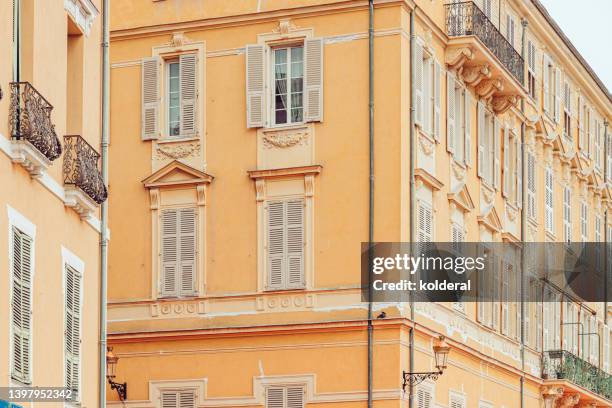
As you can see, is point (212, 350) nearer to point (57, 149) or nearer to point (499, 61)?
point (499, 61)

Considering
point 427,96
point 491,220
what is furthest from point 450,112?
point 491,220

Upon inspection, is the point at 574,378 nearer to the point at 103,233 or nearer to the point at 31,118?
the point at 103,233

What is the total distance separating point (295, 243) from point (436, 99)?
488 cm

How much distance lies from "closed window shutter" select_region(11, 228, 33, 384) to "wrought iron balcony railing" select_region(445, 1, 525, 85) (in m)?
20.8

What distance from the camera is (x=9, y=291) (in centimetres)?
2148

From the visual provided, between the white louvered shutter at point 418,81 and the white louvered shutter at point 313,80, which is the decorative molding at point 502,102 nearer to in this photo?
the white louvered shutter at point 418,81

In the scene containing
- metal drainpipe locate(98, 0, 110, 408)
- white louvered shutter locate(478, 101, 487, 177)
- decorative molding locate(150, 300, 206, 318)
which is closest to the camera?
metal drainpipe locate(98, 0, 110, 408)

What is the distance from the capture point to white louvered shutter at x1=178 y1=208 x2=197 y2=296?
39.5m

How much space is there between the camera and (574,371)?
168ft

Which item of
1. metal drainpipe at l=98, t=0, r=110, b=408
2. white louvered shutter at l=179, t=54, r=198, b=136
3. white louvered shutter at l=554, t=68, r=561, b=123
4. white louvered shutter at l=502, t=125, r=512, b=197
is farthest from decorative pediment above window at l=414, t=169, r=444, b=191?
white louvered shutter at l=554, t=68, r=561, b=123

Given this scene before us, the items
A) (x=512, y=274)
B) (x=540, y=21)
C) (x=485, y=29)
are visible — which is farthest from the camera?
(x=540, y=21)

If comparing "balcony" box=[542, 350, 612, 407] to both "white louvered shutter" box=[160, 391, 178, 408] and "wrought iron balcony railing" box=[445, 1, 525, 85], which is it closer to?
"wrought iron balcony railing" box=[445, 1, 525, 85]

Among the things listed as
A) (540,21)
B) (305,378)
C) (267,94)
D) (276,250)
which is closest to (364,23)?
(267,94)

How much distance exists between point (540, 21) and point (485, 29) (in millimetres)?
8430
